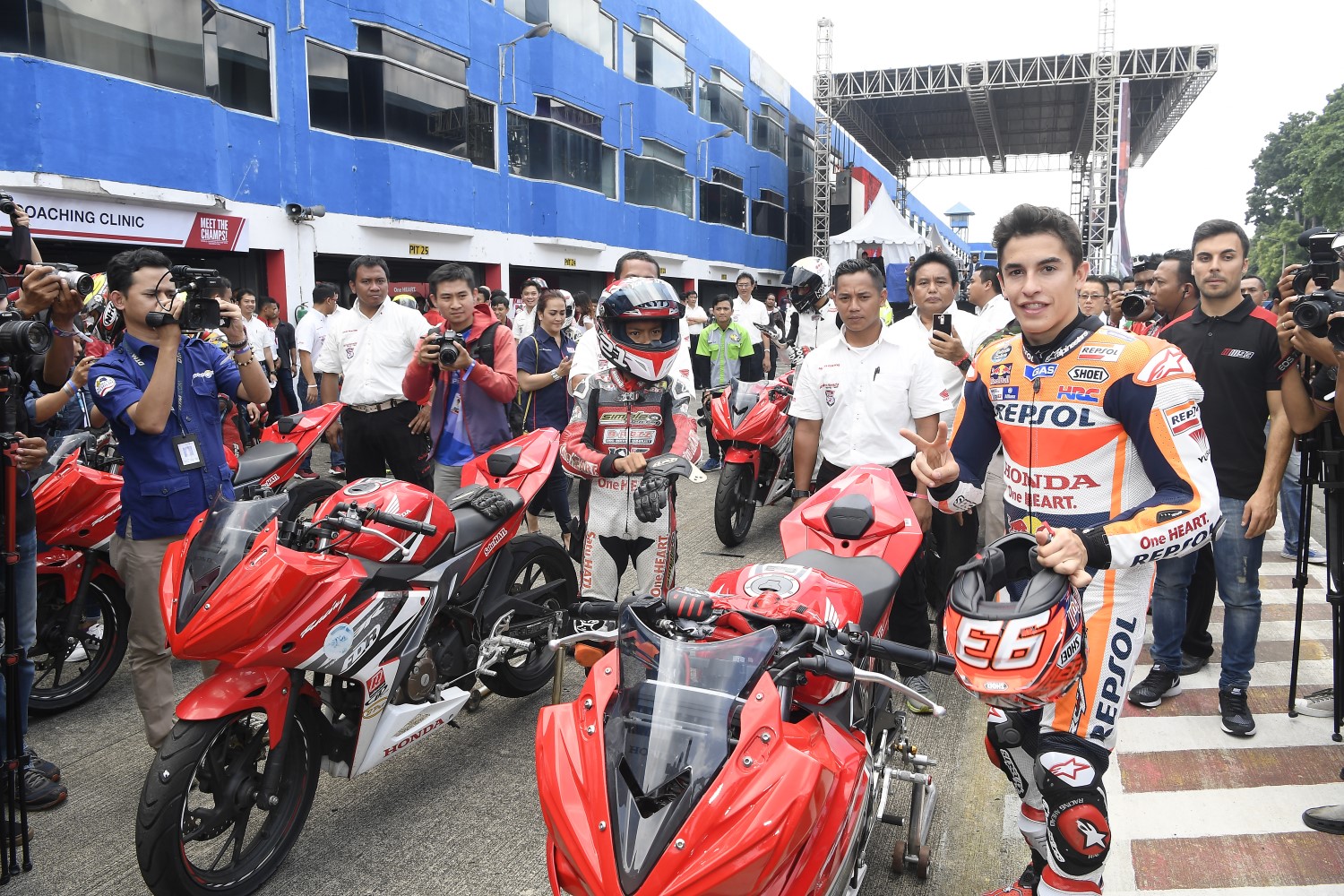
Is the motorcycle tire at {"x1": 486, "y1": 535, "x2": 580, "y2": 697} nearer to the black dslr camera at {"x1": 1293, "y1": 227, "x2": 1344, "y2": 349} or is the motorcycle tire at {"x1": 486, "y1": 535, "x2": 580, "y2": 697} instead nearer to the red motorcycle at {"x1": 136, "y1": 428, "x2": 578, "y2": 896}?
the red motorcycle at {"x1": 136, "y1": 428, "x2": 578, "y2": 896}

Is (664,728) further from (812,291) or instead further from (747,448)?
(812,291)

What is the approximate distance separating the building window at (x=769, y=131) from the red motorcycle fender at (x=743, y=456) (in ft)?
106

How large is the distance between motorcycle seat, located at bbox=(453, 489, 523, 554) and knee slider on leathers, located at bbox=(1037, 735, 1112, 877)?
88.1 inches

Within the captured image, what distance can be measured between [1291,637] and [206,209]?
1387 cm

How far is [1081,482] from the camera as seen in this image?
2.54 meters

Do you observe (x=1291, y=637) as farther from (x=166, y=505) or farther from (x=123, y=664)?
(x=123, y=664)

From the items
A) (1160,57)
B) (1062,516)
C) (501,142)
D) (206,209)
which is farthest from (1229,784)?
(1160,57)

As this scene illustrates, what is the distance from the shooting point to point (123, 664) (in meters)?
4.84

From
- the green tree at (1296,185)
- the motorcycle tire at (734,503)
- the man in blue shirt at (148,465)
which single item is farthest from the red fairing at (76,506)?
the green tree at (1296,185)

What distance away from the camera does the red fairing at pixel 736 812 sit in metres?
1.71

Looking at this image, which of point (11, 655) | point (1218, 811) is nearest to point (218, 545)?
point (11, 655)

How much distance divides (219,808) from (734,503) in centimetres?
454

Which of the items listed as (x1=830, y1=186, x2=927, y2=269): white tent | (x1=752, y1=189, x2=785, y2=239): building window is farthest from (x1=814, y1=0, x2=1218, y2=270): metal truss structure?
(x1=830, y1=186, x2=927, y2=269): white tent

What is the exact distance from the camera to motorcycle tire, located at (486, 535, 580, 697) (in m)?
4.13
